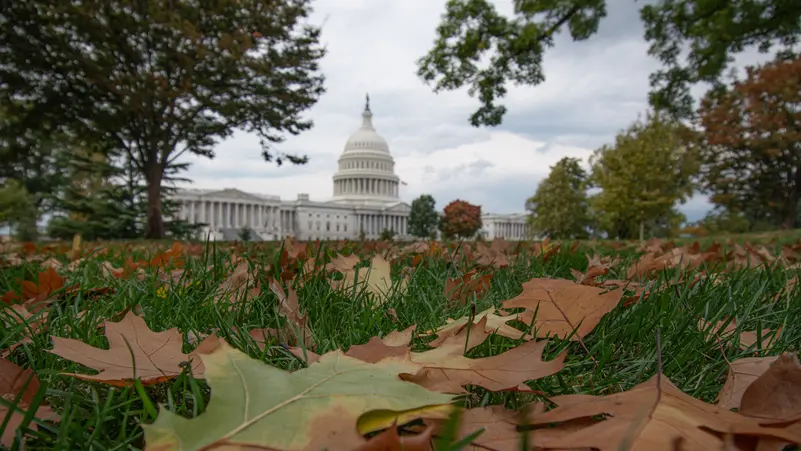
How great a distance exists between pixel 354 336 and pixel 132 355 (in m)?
0.39

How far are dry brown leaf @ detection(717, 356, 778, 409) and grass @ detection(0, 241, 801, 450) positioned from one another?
4 cm

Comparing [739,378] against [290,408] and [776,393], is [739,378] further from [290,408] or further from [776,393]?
[290,408]

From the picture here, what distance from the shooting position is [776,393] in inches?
21.0

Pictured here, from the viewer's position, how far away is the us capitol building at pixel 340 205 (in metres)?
60.7

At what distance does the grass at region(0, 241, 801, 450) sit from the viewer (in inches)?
23.2

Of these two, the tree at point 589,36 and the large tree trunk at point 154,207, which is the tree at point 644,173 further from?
the large tree trunk at point 154,207

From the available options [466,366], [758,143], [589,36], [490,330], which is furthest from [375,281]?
[758,143]

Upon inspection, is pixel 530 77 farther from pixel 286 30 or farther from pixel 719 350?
pixel 719 350

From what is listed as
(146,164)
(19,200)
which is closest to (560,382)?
(146,164)

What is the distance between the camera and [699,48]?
10.0 metres

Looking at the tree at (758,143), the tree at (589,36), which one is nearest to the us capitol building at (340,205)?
the tree at (758,143)

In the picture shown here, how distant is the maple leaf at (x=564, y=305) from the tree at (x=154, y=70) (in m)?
13.4

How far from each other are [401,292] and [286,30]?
50.8 feet

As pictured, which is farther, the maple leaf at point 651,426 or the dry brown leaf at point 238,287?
the dry brown leaf at point 238,287
